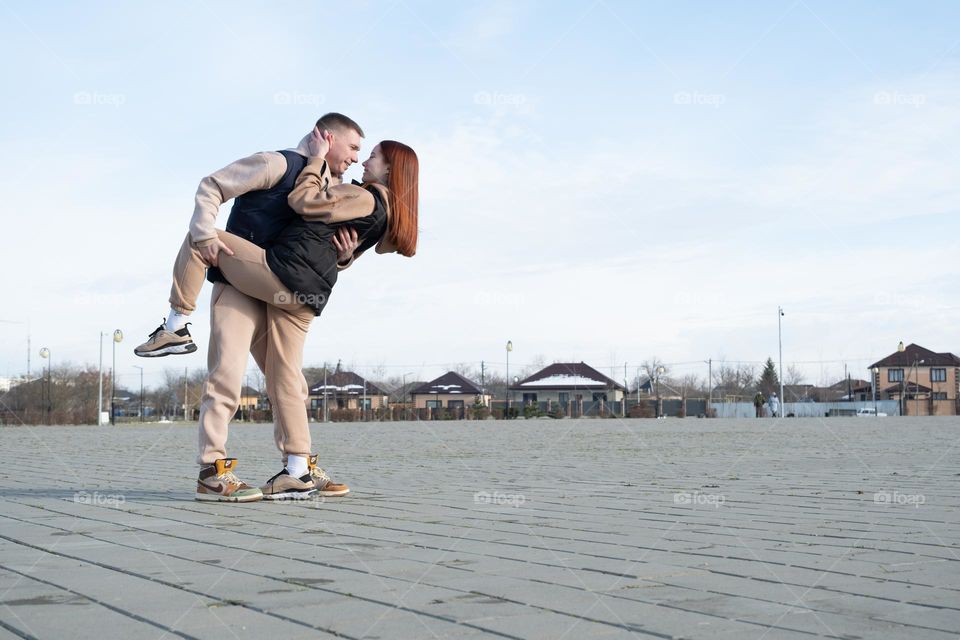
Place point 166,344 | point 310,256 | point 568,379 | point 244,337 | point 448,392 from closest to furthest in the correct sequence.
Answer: point 166,344
point 310,256
point 244,337
point 568,379
point 448,392

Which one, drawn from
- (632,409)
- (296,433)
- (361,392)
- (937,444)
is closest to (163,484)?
(296,433)

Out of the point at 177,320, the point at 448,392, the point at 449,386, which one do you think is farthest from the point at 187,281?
the point at 449,386

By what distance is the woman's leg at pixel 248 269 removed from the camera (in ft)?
17.4

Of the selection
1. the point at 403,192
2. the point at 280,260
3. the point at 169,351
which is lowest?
the point at 169,351

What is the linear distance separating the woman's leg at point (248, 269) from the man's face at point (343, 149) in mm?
740

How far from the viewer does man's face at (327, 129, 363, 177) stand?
5.67 m

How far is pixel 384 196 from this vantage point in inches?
224

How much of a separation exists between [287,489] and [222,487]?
378 millimetres

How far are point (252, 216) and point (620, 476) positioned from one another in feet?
12.4

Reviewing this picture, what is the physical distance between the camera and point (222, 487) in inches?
214

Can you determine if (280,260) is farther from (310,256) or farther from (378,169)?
(378,169)

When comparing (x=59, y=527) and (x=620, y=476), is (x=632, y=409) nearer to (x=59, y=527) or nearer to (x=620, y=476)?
(x=620, y=476)

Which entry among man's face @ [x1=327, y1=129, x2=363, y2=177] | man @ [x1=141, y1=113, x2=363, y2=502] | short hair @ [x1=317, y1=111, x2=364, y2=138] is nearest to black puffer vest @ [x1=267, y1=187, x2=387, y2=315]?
man @ [x1=141, y1=113, x2=363, y2=502]

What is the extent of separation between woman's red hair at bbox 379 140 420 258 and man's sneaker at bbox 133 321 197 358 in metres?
1.33
